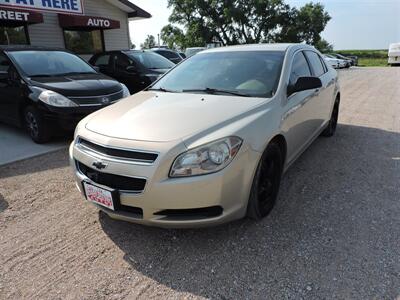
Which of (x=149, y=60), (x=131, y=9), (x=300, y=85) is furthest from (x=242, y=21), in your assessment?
(x=300, y=85)

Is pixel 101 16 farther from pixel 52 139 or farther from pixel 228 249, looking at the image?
pixel 228 249

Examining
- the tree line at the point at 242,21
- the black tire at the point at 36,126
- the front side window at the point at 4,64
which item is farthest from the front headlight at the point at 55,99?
the tree line at the point at 242,21

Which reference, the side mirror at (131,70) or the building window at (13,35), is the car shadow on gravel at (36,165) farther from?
the building window at (13,35)

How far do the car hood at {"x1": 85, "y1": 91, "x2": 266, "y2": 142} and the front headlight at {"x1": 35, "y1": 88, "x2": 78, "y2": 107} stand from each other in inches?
89.6

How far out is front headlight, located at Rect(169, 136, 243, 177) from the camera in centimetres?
248

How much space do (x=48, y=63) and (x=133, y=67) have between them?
258 centimetres

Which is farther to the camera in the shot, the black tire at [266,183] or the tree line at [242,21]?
the tree line at [242,21]

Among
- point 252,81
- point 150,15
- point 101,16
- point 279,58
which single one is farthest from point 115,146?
point 150,15

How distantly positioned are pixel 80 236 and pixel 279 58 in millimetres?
2700

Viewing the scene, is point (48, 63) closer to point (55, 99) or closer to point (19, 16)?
point (55, 99)

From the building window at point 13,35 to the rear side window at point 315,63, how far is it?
33.9ft

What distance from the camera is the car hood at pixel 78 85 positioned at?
5.65 metres

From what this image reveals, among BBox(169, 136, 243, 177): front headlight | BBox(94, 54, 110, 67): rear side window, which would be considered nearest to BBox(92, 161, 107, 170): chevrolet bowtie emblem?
BBox(169, 136, 243, 177): front headlight

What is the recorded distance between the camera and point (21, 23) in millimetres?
11477
